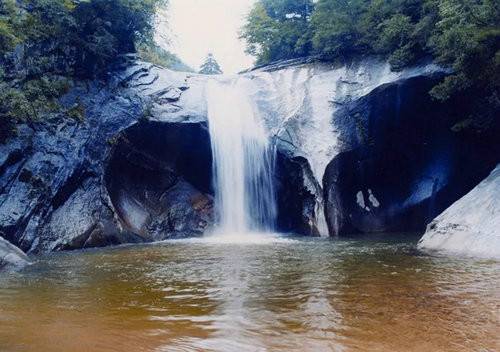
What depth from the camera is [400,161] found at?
609 inches

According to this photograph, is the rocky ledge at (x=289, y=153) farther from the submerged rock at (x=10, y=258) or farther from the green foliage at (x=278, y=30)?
the green foliage at (x=278, y=30)

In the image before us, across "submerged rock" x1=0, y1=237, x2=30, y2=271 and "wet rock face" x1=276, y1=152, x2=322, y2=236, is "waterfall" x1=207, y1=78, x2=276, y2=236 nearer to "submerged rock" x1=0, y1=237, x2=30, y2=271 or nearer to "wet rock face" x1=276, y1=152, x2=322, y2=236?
"wet rock face" x1=276, y1=152, x2=322, y2=236

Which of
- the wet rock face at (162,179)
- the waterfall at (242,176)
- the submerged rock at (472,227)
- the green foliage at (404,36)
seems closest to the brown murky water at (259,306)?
the submerged rock at (472,227)

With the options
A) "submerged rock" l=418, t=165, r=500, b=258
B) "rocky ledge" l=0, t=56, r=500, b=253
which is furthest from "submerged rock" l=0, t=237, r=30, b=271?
"submerged rock" l=418, t=165, r=500, b=258

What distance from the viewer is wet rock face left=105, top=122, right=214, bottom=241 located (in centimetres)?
1381

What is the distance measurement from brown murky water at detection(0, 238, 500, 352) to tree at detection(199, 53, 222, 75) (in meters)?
37.7

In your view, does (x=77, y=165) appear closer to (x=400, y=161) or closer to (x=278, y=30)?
(x=400, y=161)

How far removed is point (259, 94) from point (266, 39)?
6490 millimetres

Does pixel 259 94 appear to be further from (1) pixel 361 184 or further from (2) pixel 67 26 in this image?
(2) pixel 67 26

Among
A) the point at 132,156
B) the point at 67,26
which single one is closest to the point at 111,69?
the point at 67,26

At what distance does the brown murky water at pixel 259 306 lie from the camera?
304 centimetres

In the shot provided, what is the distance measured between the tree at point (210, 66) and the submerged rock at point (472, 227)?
36219mm

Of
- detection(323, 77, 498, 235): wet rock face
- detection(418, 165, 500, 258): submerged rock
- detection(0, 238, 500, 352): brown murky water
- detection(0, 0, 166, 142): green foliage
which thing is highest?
detection(0, 0, 166, 142): green foliage

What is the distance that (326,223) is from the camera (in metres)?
12.8
